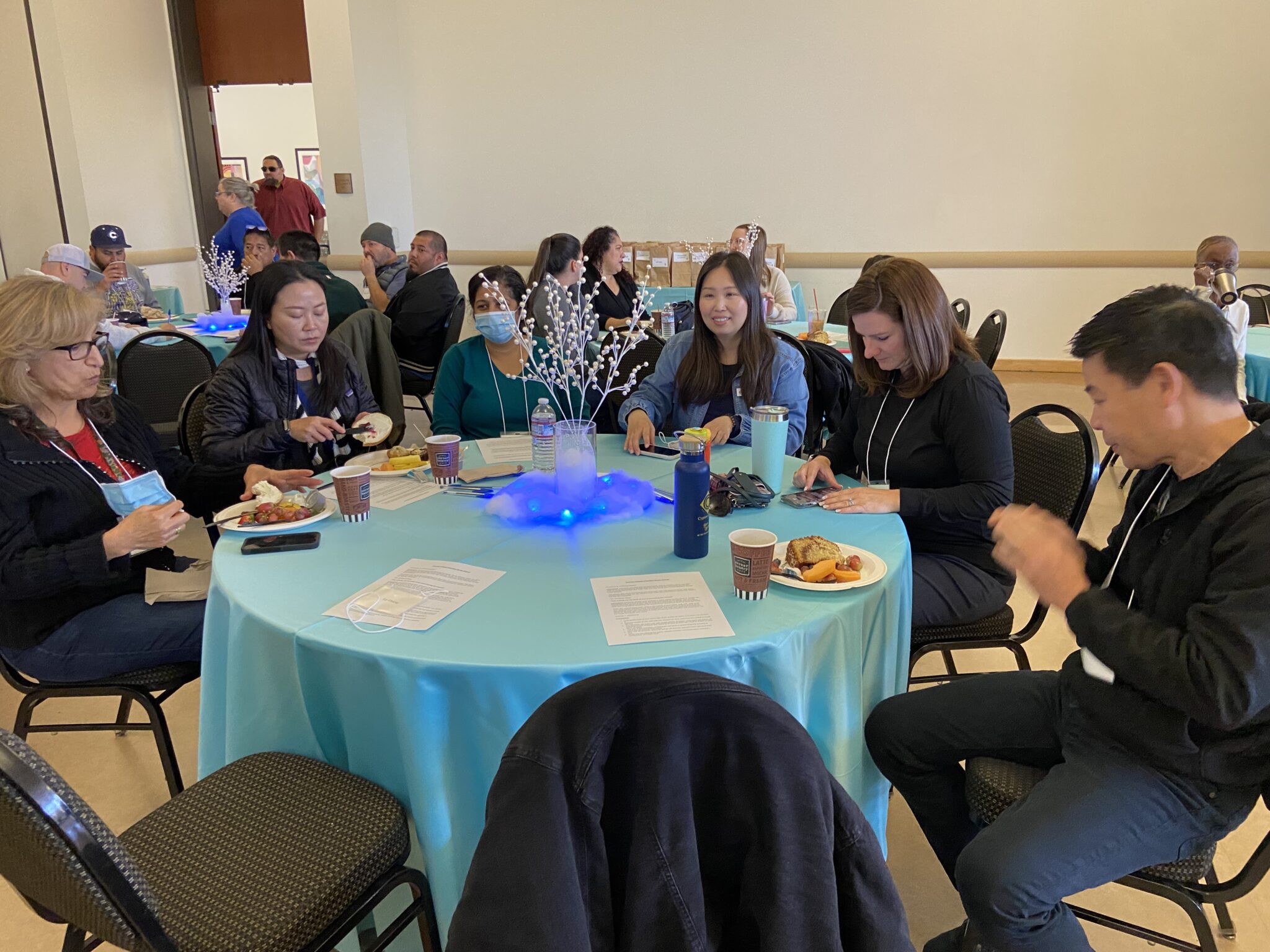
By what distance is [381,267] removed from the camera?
21.2ft

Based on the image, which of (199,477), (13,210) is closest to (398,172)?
(13,210)

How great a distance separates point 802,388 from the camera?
8.98 ft

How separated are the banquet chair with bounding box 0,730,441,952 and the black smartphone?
0.42 m

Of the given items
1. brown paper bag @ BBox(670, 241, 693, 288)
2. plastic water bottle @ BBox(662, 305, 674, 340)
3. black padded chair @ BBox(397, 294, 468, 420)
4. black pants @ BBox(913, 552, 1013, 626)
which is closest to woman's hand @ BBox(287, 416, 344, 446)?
black pants @ BBox(913, 552, 1013, 626)

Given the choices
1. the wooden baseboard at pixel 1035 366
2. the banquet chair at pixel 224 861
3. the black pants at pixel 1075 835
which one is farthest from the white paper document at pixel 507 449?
the wooden baseboard at pixel 1035 366

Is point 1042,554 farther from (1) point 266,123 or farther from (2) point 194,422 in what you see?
(1) point 266,123

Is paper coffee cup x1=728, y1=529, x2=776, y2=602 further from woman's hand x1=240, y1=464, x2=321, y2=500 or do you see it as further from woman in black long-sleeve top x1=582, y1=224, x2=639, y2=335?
woman in black long-sleeve top x1=582, y1=224, x2=639, y2=335

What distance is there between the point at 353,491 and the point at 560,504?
1.52 ft

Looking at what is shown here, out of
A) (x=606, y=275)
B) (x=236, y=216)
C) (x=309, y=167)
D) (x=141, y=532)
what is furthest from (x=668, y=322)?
(x=309, y=167)

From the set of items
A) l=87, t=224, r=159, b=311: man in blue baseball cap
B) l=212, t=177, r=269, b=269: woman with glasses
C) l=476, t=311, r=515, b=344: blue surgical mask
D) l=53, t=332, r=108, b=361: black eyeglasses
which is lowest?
l=476, t=311, r=515, b=344: blue surgical mask

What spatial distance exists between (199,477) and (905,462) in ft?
6.39

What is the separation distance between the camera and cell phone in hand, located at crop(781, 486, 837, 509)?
1.98 meters

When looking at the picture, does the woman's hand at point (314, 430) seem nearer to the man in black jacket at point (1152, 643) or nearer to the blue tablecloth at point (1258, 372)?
the man in black jacket at point (1152, 643)

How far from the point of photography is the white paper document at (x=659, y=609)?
137 cm
